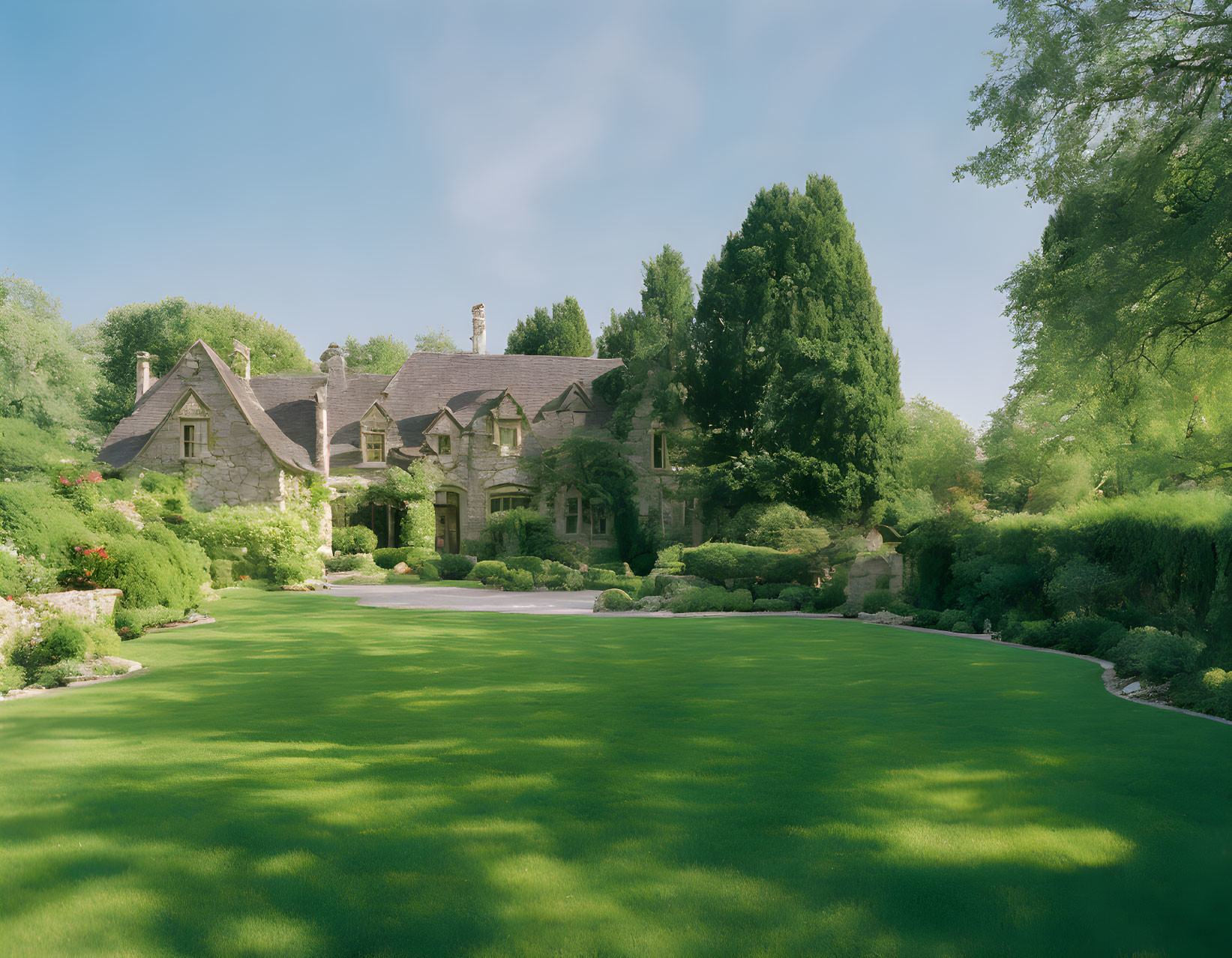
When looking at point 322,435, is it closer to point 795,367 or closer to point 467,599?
point 467,599

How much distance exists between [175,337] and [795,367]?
36296mm

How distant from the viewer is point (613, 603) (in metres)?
16.1

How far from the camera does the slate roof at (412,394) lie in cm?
2955

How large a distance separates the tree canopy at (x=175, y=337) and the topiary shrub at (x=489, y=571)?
1070 inches

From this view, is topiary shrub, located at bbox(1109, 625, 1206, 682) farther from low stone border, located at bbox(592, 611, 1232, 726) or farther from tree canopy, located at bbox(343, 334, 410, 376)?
tree canopy, located at bbox(343, 334, 410, 376)

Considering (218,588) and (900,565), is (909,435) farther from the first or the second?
(218,588)

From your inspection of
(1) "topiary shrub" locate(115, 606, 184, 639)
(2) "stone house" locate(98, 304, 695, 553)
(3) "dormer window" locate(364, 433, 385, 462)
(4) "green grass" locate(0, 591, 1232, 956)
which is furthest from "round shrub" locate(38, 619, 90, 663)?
(3) "dormer window" locate(364, 433, 385, 462)

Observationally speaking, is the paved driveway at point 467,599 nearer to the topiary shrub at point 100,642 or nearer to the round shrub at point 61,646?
the topiary shrub at point 100,642

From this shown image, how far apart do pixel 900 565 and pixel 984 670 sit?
7.01 m

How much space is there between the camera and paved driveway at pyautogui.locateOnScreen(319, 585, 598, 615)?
1603 centimetres

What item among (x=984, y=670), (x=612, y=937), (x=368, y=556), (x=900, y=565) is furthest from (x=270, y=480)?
(x=612, y=937)

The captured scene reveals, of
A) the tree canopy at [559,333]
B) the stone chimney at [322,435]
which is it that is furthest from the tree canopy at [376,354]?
the stone chimney at [322,435]

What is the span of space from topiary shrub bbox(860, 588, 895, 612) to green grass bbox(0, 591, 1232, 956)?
646 cm

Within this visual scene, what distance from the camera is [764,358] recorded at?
27250mm
